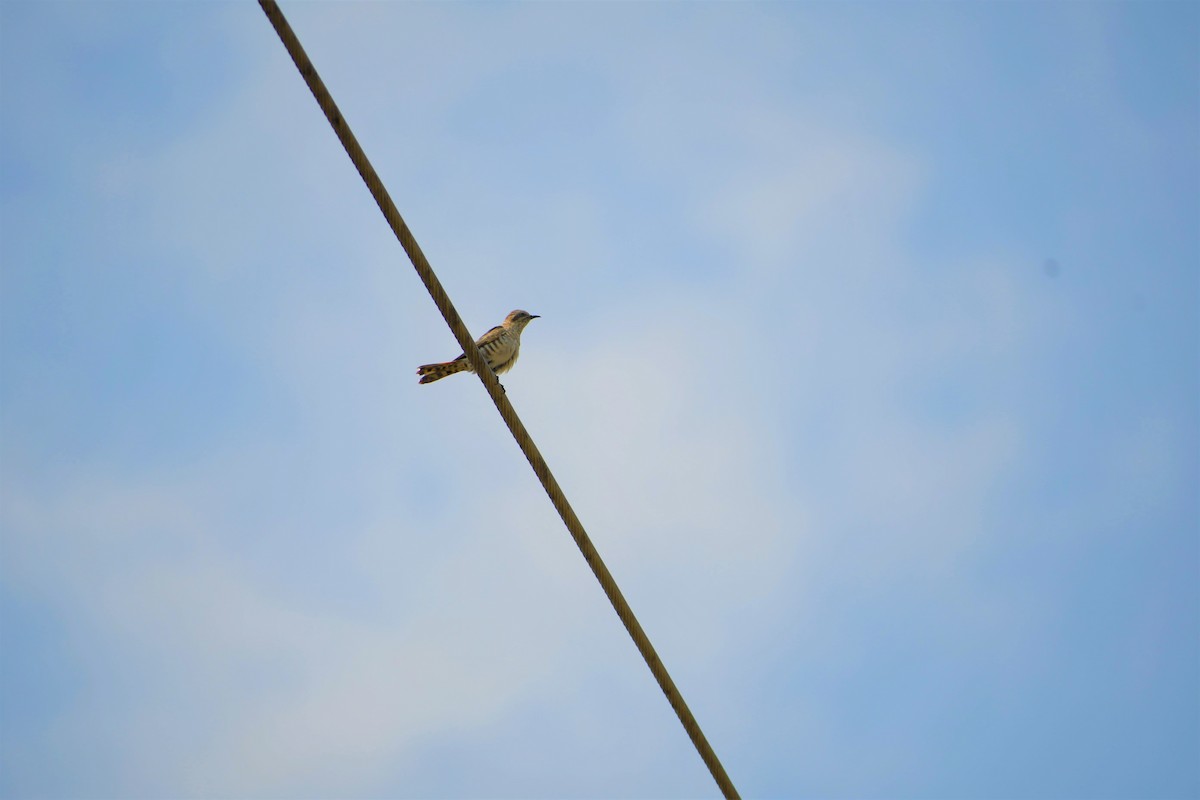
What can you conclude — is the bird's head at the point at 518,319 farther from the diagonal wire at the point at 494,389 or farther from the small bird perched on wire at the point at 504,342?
the diagonal wire at the point at 494,389

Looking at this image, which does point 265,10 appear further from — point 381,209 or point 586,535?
point 586,535

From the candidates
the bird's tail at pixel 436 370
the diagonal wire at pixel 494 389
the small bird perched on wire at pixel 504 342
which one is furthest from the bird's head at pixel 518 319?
the diagonal wire at pixel 494 389

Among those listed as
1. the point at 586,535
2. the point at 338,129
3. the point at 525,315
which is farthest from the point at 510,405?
the point at 525,315

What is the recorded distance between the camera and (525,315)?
12.2m

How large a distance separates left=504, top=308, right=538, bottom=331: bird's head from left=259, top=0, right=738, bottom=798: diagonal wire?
6.31 meters

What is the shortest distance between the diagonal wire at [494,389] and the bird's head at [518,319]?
20.7 feet

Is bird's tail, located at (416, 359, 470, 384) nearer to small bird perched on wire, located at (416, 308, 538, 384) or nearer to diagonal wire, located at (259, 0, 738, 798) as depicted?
small bird perched on wire, located at (416, 308, 538, 384)

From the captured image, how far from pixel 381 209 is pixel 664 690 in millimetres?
3146

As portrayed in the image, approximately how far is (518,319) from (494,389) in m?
6.51

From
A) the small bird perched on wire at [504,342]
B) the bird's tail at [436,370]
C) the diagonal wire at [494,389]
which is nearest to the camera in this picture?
the diagonal wire at [494,389]

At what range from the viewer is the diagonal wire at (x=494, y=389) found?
181 inches

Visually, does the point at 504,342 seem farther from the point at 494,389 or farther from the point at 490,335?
the point at 494,389

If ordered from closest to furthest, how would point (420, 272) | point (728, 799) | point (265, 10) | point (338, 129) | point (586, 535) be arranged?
1. point (265, 10)
2. point (338, 129)
3. point (420, 272)
4. point (586, 535)
5. point (728, 799)

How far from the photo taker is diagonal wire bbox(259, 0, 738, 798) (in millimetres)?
4602
